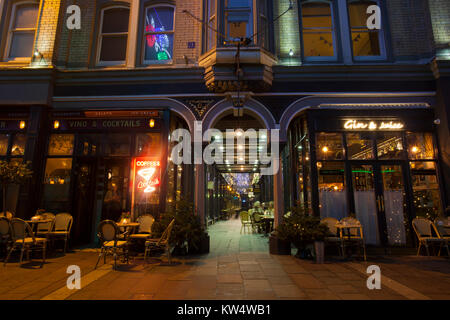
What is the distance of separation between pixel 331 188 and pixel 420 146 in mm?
3028

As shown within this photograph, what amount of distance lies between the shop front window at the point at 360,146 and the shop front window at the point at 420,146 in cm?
118

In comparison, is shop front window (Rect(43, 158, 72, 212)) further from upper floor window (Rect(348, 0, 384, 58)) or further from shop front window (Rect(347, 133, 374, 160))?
upper floor window (Rect(348, 0, 384, 58))

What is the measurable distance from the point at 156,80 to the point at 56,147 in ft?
12.6

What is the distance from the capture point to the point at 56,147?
810 cm

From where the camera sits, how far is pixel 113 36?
901 centimetres

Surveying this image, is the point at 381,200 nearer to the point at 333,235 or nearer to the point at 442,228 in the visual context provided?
the point at 442,228

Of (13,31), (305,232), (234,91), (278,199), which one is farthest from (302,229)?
(13,31)

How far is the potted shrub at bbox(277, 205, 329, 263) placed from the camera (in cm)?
644

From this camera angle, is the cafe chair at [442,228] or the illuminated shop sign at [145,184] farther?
the illuminated shop sign at [145,184]

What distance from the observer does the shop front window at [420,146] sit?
25.4 feet

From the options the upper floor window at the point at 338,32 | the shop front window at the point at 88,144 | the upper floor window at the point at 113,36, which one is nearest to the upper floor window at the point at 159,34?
the upper floor window at the point at 113,36

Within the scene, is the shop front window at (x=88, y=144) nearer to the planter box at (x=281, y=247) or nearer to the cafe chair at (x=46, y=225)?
the cafe chair at (x=46, y=225)

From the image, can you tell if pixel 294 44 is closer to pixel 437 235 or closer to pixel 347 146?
pixel 347 146
